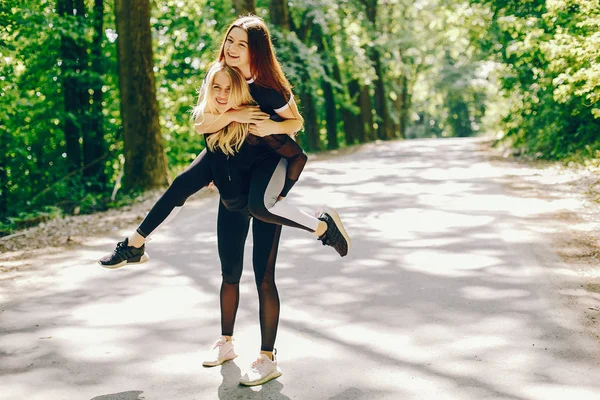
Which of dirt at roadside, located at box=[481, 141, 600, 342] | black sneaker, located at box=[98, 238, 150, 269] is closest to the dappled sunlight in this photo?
dirt at roadside, located at box=[481, 141, 600, 342]

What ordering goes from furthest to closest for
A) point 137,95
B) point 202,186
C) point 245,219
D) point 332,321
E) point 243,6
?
point 243,6 < point 137,95 < point 332,321 < point 245,219 < point 202,186

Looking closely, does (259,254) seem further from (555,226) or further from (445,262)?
(555,226)

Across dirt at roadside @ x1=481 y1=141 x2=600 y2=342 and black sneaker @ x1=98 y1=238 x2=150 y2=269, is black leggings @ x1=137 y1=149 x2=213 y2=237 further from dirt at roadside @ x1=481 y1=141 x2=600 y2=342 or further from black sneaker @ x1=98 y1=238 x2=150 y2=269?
dirt at roadside @ x1=481 y1=141 x2=600 y2=342

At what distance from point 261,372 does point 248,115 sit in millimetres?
1603

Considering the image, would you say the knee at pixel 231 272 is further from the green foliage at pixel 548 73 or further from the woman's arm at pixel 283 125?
the green foliage at pixel 548 73

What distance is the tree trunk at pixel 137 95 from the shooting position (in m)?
14.6

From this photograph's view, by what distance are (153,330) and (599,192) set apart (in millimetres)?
8605

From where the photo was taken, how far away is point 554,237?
8.62 m

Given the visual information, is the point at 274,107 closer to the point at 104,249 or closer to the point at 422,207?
the point at 104,249

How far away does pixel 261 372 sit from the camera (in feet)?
14.4

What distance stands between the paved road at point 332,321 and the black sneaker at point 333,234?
83 cm

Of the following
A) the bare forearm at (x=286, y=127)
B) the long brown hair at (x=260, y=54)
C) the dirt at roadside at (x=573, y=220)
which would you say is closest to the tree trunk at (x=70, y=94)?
the dirt at roadside at (x=573, y=220)

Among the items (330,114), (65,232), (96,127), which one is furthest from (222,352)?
(330,114)

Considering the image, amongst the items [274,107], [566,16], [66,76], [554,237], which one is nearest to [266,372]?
[274,107]
